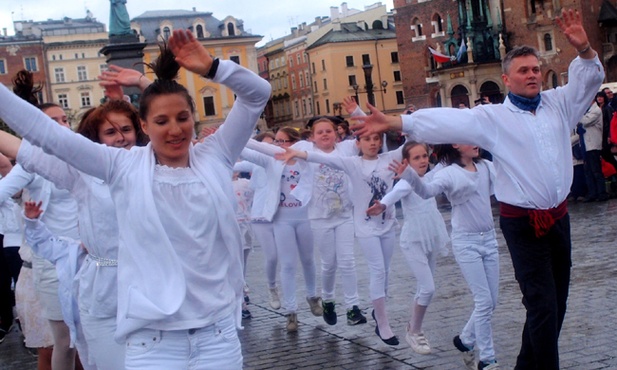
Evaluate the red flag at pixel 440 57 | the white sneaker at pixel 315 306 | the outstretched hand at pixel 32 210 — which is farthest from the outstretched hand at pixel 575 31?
the red flag at pixel 440 57

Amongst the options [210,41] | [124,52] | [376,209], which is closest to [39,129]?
[376,209]

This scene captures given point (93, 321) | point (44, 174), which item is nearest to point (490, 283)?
point (93, 321)

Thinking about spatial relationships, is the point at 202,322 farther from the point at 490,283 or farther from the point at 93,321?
the point at 490,283

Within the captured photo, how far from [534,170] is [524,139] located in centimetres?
21

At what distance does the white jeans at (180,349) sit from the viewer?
4402 mm

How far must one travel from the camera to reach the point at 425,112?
6.21m

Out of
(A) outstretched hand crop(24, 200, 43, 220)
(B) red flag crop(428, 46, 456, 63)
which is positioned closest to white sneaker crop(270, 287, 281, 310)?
(A) outstretched hand crop(24, 200, 43, 220)

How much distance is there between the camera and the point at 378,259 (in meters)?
9.40

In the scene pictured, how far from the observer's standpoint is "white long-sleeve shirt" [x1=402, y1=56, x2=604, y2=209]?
6.33 meters

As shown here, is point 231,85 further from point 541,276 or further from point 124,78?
point 541,276

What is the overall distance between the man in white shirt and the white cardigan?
6.23 feet

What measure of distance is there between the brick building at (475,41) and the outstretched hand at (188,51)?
58041 mm

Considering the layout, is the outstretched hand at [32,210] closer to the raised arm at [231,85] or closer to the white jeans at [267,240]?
the raised arm at [231,85]

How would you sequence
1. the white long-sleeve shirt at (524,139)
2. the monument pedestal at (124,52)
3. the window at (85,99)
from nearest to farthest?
the white long-sleeve shirt at (524,139), the monument pedestal at (124,52), the window at (85,99)
